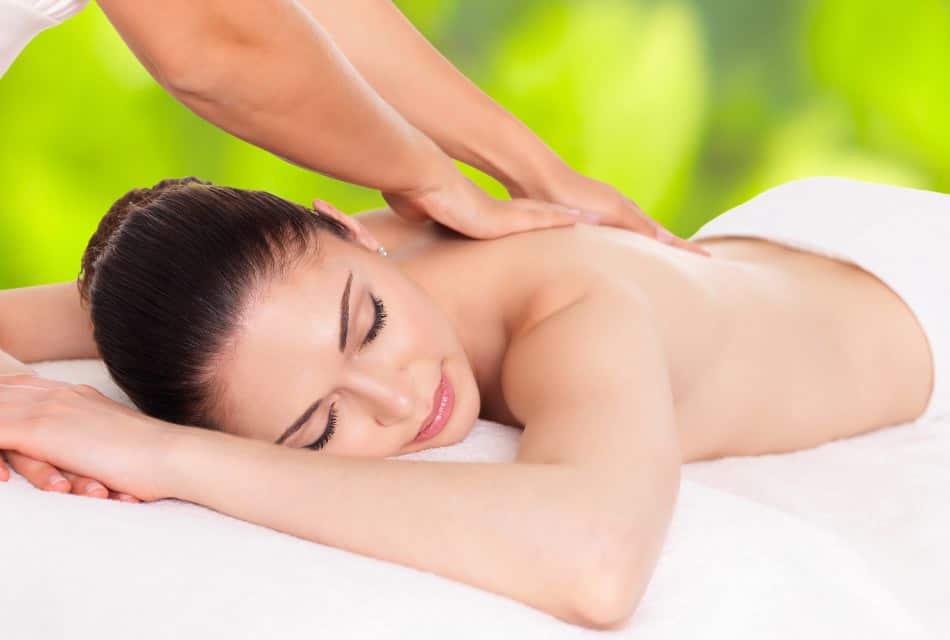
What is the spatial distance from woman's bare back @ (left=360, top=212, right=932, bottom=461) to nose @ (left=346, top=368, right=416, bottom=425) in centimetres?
24

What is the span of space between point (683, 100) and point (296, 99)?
2211mm

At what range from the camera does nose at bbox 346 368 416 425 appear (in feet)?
4.35

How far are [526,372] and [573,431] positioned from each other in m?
0.20

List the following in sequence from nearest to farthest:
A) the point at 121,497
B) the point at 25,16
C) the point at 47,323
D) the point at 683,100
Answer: the point at 121,497 < the point at 25,16 < the point at 47,323 < the point at 683,100

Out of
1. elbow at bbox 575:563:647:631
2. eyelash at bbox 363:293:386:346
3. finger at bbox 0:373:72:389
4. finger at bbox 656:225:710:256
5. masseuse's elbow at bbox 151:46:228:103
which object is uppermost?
masseuse's elbow at bbox 151:46:228:103

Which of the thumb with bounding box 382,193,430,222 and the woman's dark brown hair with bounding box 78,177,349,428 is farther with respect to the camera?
the thumb with bounding box 382,193,430,222

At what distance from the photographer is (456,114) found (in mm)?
1901

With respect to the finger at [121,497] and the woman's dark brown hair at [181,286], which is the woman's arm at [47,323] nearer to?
the woman's dark brown hair at [181,286]

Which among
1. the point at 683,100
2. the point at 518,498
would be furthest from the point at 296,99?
the point at 683,100

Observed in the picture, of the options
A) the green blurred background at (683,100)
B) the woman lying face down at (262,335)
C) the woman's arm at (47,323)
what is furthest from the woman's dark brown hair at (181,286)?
the green blurred background at (683,100)

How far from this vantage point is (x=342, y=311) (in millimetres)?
1349

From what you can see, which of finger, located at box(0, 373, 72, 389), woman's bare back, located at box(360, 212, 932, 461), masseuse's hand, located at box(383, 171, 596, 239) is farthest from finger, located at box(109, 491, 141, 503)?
masseuse's hand, located at box(383, 171, 596, 239)

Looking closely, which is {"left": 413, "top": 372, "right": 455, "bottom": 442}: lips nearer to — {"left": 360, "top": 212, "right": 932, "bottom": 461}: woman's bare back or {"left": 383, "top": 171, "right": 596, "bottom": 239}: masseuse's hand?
{"left": 360, "top": 212, "right": 932, "bottom": 461}: woman's bare back

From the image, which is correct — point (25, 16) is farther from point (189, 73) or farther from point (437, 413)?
point (437, 413)
